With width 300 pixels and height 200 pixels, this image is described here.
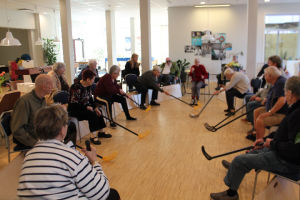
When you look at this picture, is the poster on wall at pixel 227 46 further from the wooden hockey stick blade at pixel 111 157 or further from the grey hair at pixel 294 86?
the grey hair at pixel 294 86

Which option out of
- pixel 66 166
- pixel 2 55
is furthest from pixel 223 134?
pixel 2 55

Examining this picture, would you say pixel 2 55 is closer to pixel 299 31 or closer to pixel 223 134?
pixel 223 134

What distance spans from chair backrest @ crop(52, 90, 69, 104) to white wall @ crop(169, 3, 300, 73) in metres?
8.39

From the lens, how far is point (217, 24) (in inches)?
477

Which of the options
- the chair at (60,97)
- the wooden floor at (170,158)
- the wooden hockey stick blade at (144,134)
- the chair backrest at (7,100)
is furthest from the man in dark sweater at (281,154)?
the chair backrest at (7,100)

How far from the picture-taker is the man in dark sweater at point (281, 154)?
246cm

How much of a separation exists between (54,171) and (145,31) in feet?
24.9

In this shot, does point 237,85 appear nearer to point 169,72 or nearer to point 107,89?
point 107,89

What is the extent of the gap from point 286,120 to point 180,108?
16.8ft

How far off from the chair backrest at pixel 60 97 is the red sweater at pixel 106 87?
1060 millimetres

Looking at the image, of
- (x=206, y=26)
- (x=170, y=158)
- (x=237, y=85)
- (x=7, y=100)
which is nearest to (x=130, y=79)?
(x=237, y=85)

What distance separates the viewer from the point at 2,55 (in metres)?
15.2

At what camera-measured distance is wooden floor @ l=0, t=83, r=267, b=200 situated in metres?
3.28

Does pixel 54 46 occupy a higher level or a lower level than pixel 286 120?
higher
